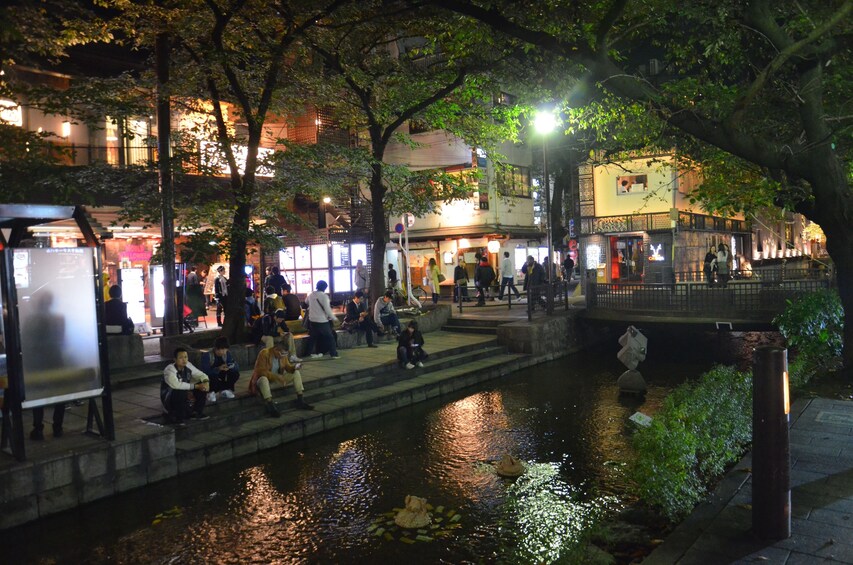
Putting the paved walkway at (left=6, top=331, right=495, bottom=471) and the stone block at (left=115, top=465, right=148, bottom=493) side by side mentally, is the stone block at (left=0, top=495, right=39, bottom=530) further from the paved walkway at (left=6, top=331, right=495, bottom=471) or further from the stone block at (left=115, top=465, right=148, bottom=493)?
the stone block at (left=115, top=465, right=148, bottom=493)

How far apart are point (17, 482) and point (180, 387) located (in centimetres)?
260

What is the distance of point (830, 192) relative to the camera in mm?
10820

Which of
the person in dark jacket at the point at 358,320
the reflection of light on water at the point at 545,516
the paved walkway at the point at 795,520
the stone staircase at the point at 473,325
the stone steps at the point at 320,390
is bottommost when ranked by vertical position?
the reflection of light on water at the point at 545,516

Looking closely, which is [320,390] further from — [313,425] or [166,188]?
[166,188]

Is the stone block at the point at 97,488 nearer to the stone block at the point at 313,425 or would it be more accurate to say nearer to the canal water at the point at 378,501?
the canal water at the point at 378,501

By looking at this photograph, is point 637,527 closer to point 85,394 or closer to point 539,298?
point 85,394

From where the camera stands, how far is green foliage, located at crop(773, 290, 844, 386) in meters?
11.9

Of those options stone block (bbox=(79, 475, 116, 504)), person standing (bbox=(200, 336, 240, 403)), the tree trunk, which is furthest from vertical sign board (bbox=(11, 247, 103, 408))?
the tree trunk

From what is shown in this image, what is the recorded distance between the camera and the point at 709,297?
59.0 ft

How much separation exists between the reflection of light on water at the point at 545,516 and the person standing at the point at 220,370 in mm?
5683

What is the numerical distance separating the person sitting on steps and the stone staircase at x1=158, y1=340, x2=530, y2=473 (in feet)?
0.57

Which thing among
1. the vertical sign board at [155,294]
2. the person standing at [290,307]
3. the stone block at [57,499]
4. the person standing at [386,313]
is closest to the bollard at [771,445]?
the stone block at [57,499]

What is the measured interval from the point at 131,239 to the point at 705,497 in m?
22.2

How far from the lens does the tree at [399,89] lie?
16500mm
